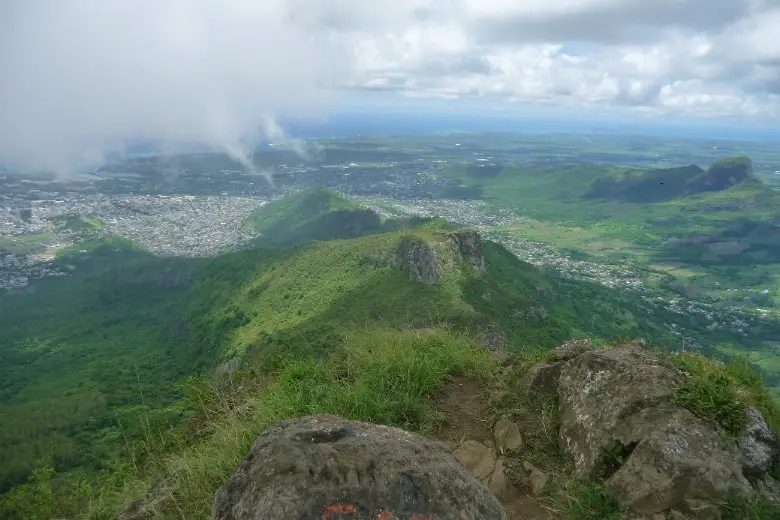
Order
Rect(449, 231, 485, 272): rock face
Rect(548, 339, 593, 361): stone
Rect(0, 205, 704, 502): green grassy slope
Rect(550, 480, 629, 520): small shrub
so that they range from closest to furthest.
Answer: Rect(550, 480, 629, 520): small shrub → Rect(548, 339, 593, 361): stone → Rect(0, 205, 704, 502): green grassy slope → Rect(449, 231, 485, 272): rock face

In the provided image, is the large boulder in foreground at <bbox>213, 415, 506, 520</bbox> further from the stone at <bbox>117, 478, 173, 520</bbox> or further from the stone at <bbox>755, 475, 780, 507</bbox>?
the stone at <bbox>755, 475, 780, 507</bbox>

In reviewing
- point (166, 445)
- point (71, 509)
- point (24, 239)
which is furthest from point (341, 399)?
point (24, 239)

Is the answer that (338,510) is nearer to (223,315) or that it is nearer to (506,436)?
(506,436)

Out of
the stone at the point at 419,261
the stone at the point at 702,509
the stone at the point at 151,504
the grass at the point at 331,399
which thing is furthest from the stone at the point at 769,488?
the stone at the point at 419,261

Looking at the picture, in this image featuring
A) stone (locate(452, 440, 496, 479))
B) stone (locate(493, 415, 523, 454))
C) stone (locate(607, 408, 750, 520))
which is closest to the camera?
stone (locate(607, 408, 750, 520))

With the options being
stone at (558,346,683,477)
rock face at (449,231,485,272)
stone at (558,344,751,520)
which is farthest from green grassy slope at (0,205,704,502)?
stone at (558,344,751,520)

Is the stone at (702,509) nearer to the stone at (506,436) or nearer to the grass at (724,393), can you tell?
the grass at (724,393)
